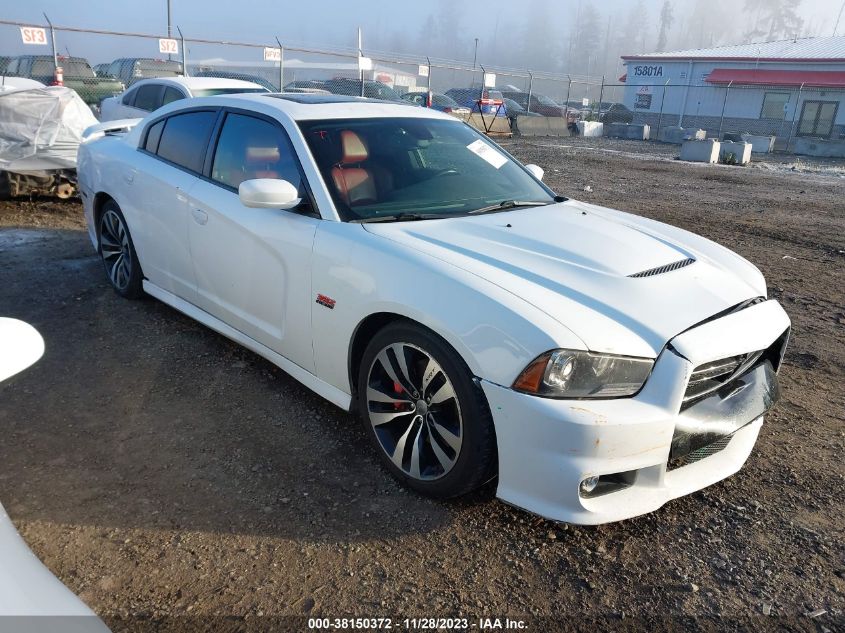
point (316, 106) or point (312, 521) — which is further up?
point (316, 106)

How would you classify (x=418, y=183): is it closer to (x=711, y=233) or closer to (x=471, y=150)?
(x=471, y=150)

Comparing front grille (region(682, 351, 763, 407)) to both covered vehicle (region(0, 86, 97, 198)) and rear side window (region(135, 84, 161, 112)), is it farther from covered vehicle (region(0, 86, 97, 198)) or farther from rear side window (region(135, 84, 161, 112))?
rear side window (region(135, 84, 161, 112))

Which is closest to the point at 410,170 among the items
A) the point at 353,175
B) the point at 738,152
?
the point at 353,175

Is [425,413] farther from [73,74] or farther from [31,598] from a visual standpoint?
[73,74]

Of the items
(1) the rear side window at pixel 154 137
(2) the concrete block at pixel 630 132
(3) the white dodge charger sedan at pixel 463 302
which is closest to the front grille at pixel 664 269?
(3) the white dodge charger sedan at pixel 463 302

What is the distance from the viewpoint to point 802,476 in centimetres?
310

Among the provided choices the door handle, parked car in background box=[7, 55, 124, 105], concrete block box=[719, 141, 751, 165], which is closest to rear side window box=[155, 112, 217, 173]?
the door handle

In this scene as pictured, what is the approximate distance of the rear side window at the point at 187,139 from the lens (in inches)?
160

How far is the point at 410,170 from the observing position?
3586 mm

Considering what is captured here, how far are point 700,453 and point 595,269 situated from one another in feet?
2.79

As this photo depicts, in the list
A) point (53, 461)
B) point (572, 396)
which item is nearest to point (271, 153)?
point (53, 461)

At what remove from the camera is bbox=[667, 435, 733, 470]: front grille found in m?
2.62

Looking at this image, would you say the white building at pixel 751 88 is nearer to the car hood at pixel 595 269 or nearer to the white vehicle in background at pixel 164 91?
the white vehicle in background at pixel 164 91

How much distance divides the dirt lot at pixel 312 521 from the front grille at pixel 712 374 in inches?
23.5
